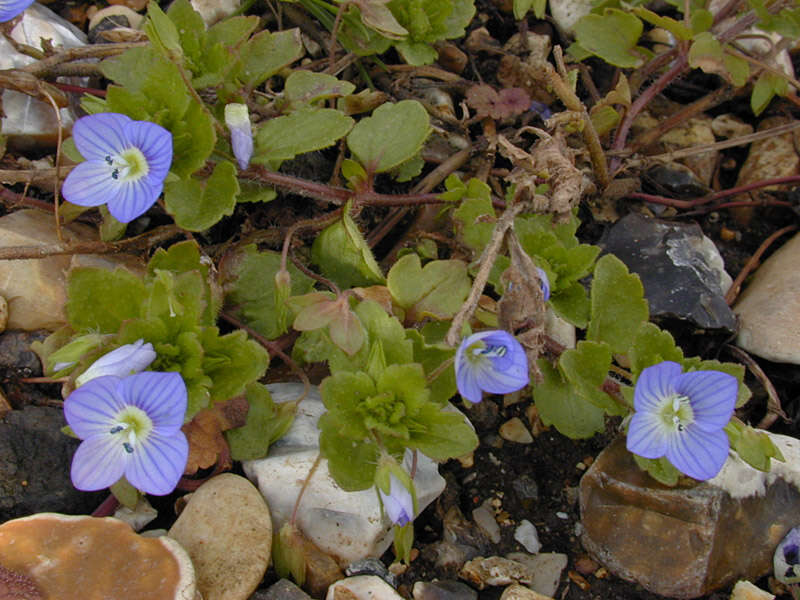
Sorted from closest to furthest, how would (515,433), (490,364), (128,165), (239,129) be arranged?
(490,364) → (128,165) → (239,129) → (515,433)

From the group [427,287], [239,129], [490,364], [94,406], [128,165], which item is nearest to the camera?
[94,406]

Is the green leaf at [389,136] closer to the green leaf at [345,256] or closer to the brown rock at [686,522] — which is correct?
the green leaf at [345,256]

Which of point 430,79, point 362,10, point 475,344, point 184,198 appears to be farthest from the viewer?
point 430,79

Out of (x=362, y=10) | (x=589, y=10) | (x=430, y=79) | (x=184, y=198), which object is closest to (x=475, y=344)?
(x=184, y=198)

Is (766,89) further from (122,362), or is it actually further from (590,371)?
(122,362)

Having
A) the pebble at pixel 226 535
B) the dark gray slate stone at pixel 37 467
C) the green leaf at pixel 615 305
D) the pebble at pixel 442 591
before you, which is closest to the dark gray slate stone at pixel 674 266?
the green leaf at pixel 615 305

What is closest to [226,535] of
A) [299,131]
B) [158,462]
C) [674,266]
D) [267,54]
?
[158,462]

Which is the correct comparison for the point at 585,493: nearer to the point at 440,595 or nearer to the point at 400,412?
the point at 440,595

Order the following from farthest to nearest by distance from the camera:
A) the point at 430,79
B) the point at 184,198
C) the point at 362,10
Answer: the point at 430,79 → the point at 362,10 → the point at 184,198
